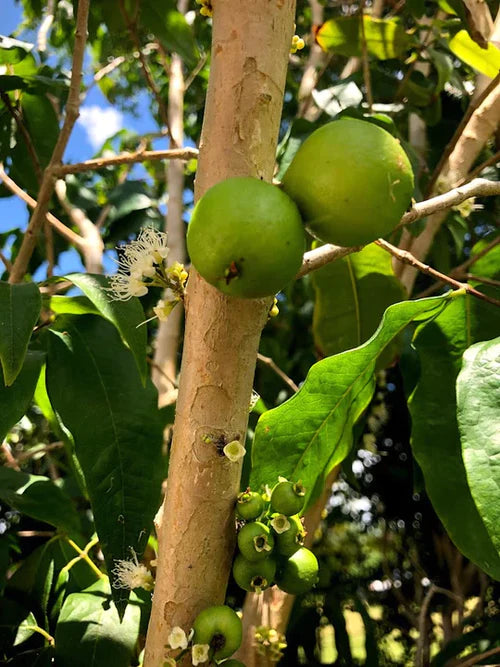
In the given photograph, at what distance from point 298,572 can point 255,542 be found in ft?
0.31

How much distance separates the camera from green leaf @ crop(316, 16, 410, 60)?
1418mm

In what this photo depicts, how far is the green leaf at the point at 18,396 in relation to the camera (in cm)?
77

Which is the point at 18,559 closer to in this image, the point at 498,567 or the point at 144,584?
the point at 144,584

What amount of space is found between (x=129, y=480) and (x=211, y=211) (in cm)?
41

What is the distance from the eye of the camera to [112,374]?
843 mm

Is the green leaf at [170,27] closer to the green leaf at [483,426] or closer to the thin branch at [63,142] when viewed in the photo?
the thin branch at [63,142]

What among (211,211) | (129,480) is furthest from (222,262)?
(129,480)

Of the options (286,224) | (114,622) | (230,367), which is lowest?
(114,622)

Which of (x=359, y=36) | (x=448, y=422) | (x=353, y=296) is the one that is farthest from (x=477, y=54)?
(x=448, y=422)

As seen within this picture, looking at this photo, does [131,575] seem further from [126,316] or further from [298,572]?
[126,316]

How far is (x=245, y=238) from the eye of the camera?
472 mm

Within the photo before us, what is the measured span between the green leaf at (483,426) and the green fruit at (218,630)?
0.25 metres

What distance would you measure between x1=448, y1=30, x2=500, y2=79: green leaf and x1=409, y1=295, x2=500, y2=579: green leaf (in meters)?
0.63

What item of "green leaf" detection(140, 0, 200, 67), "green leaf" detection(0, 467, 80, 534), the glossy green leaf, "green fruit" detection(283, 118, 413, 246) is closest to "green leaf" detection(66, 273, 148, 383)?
"green fruit" detection(283, 118, 413, 246)
